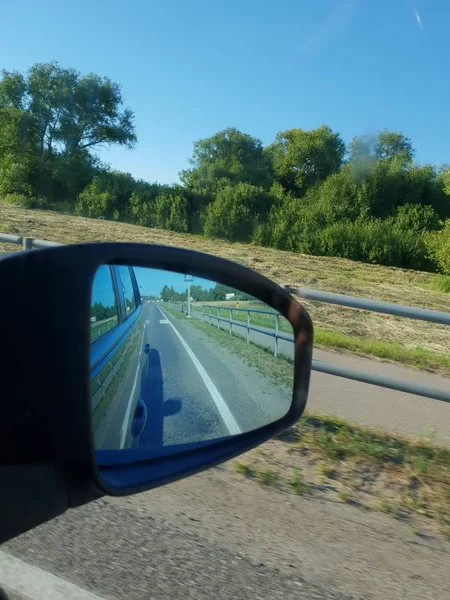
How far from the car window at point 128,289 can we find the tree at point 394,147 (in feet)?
143

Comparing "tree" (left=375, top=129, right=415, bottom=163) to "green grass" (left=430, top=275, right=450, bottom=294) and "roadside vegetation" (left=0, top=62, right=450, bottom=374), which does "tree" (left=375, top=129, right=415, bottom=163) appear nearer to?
"roadside vegetation" (left=0, top=62, right=450, bottom=374)

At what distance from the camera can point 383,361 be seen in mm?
8875

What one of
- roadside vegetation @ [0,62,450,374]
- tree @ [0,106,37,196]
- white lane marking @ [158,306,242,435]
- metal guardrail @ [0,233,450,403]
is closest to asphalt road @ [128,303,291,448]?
white lane marking @ [158,306,242,435]

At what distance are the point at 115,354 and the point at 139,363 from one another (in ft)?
0.43

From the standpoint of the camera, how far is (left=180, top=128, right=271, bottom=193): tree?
177 ft

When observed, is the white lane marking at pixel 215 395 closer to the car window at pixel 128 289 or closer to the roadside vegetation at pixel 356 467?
the car window at pixel 128 289

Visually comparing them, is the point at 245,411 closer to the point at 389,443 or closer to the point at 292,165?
the point at 389,443

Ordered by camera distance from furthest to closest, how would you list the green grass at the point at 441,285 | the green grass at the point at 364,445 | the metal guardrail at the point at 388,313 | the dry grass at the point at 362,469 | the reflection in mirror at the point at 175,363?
1. the green grass at the point at 441,285
2. the metal guardrail at the point at 388,313
3. the green grass at the point at 364,445
4. the dry grass at the point at 362,469
5. the reflection in mirror at the point at 175,363

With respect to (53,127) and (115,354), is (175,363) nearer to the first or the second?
(115,354)

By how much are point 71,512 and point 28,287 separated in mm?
2323

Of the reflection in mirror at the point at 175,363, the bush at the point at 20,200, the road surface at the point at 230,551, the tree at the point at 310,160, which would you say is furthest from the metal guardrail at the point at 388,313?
the tree at the point at 310,160

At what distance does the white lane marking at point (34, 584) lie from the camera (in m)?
2.64

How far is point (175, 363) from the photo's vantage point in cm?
217

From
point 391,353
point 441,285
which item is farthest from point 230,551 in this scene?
point 441,285
